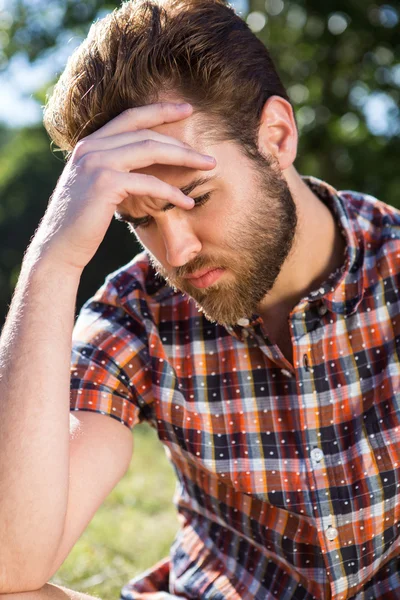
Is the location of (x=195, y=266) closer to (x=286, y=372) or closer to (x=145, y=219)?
(x=145, y=219)

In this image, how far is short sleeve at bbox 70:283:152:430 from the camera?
2.45m

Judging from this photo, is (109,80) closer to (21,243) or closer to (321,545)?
(321,545)

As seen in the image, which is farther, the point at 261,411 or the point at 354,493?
the point at 261,411

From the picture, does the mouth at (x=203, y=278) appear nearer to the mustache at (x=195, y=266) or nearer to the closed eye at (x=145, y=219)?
the mustache at (x=195, y=266)

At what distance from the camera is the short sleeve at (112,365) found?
245 centimetres

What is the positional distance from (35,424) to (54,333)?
10.7 inches

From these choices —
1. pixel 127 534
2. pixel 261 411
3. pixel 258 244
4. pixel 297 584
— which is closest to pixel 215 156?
pixel 258 244

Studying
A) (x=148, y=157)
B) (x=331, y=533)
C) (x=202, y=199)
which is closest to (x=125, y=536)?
(x=331, y=533)

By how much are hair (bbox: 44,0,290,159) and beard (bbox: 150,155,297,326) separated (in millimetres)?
157

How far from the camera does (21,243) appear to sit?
13.7 m

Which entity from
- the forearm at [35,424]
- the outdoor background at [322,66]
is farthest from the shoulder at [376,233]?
the outdoor background at [322,66]

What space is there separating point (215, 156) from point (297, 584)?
1.46 meters

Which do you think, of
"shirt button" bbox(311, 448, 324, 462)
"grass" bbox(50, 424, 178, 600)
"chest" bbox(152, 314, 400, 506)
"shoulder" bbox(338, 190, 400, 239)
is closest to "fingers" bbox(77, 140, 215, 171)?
"chest" bbox(152, 314, 400, 506)

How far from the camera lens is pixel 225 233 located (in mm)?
2326
